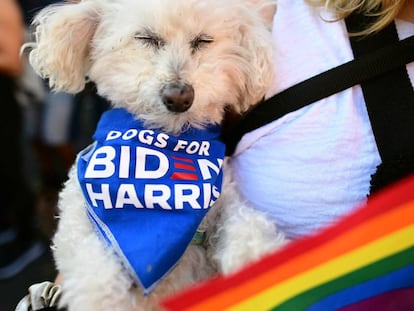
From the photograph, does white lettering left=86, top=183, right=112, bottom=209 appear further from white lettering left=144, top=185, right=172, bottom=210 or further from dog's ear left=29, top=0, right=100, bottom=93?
dog's ear left=29, top=0, right=100, bottom=93

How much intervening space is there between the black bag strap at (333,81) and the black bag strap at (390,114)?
1 cm

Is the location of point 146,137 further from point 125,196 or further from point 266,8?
point 266,8

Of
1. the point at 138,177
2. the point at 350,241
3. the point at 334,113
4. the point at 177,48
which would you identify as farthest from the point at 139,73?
the point at 350,241

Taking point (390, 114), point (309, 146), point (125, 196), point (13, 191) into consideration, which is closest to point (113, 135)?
point (125, 196)

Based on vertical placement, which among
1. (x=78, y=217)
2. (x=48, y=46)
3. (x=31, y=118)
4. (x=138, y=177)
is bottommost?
(x=31, y=118)

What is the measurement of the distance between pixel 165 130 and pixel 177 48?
0.49 feet

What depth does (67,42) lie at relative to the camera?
1153mm

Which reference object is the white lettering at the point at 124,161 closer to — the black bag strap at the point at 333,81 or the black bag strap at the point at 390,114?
the black bag strap at the point at 333,81

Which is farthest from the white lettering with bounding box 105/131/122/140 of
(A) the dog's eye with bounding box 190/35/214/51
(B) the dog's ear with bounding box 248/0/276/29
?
(B) the dog's ear with bounding box 248/0/276/29

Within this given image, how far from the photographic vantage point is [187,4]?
3.58 ft

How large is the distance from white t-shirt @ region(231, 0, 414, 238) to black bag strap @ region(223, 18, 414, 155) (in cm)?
1

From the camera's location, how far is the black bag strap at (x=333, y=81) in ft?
3.43

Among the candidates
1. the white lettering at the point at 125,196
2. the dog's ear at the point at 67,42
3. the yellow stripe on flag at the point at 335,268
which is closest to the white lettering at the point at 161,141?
the white lettering at the point at 125,196

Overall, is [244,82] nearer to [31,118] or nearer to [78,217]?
[78,217]
